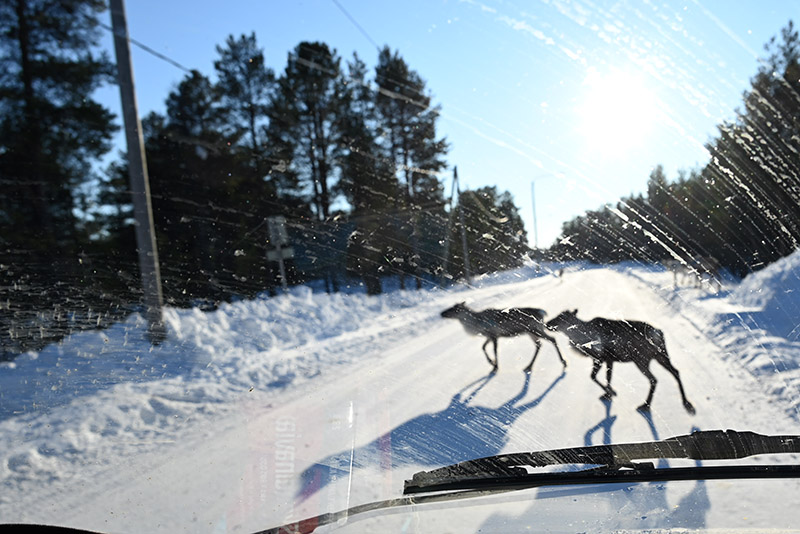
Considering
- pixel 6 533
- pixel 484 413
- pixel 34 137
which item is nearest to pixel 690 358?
pixel 484 413

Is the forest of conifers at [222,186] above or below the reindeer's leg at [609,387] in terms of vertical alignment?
above

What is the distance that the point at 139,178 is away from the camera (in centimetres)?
762

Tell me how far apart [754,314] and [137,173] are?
9567 mm

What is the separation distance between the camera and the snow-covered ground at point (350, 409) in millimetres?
2878

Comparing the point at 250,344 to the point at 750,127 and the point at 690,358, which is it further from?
the point at 750,127

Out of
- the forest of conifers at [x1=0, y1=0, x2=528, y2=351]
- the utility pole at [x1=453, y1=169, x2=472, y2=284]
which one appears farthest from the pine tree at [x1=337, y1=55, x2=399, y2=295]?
the utility pole at [x1=453, y1=169, x2=472, y2=284]

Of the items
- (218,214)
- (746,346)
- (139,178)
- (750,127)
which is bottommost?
(746,346)

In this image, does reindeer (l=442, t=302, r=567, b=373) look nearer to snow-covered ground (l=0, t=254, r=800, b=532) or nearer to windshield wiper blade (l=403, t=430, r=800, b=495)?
snow-covered ground (l=0, t=254, r=800, b=532)

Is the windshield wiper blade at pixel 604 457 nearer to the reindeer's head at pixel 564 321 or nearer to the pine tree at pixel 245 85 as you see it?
the reindeer's head at pixel 564 321

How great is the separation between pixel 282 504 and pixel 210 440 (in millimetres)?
1779

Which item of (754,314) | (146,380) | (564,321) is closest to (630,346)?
(564,321)

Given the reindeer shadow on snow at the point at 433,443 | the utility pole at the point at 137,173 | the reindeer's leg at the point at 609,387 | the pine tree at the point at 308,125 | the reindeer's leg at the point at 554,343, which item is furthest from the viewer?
the pine tree at the point at 308,125

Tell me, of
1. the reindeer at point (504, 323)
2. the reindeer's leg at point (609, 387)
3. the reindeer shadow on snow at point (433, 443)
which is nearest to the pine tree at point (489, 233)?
the reindeer at point (504, 323)

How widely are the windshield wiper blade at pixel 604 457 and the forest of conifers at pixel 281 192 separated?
310 centimetres
